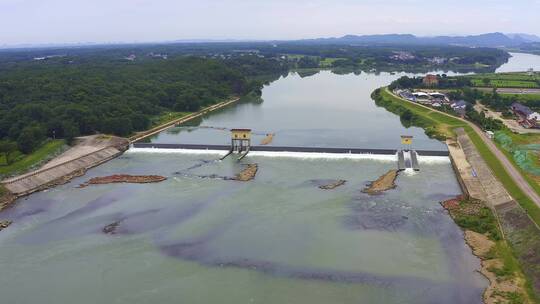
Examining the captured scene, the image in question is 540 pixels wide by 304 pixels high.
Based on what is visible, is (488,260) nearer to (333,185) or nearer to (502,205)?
(502,205)

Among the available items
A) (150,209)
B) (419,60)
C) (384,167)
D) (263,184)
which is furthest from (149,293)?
(419,60)

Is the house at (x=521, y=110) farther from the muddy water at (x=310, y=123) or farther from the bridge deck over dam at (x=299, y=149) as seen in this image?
the bridge deck over dam at (x=299, y=149)

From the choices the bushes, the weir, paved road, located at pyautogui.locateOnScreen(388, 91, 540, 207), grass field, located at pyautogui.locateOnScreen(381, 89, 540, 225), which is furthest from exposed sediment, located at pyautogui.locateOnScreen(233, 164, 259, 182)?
the bushes

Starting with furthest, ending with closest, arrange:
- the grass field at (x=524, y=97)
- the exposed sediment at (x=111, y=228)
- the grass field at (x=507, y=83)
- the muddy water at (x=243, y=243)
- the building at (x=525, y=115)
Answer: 1. the grass field at (x=507, y=83)
2. the grass field at (x=524, y=97)
3. the building at (x=525, y=115)
4. the exposed sediment at (x=111, y=228)
5. the muddy water at (x=243, y=243)

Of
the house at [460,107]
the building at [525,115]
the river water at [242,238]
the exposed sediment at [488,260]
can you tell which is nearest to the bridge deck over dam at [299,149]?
the river water at [242,238]

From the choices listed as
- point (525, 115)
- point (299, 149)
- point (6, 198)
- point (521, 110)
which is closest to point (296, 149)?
point (299, 149)

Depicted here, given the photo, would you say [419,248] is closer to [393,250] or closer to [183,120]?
[393,250]
